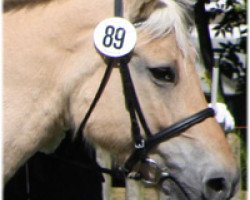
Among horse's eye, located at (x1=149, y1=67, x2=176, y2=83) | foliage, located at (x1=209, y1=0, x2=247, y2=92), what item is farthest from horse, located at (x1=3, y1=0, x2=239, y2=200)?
foliage, located at (x1=209, y1=0, x2=247, y2=92)

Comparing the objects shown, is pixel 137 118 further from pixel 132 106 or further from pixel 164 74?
pixel 164 74

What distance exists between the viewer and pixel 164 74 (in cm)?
292

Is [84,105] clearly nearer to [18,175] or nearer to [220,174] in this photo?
[220,174]

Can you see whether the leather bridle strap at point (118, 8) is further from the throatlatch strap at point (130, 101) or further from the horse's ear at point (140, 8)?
the throatlatch strap at point (130, 101)

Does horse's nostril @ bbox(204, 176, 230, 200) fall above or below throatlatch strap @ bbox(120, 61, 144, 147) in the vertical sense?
below

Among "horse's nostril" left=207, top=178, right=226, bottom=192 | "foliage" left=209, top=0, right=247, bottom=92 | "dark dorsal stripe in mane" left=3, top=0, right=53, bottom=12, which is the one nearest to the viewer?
"horse's nostril" left=207, top=178, right=226, bottom=192

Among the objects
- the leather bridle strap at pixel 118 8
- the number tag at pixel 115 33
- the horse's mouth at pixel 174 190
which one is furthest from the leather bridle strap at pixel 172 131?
the leather bridle strap at pixel 118 8

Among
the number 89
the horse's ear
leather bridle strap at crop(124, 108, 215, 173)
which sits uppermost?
the horse's ear

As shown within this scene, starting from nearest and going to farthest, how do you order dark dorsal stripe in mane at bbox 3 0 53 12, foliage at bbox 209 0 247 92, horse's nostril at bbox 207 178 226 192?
horse's nostril at bbox 207 178 226 192 → dark dorsal stripe in mane at bbox 3 0 53 12 → foliage at bbox 209 0 247 92

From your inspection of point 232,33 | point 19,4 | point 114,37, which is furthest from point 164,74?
point 232,33

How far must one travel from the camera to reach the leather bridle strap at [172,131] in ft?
9.43

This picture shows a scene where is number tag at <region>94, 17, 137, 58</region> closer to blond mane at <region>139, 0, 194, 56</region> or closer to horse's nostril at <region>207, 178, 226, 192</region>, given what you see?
blond mane at <region>139, 0, 194, 56</region>

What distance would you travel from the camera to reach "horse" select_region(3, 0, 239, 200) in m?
2.91

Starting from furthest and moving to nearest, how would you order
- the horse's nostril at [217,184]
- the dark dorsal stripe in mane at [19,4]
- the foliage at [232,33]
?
the foliage at [232,33], the dark dorsal stripe in mane at [19,4], the horse's nostril at [217,184]
